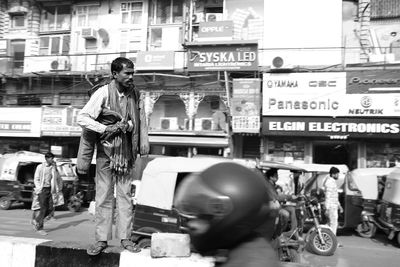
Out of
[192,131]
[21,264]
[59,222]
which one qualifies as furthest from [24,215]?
[21,264]

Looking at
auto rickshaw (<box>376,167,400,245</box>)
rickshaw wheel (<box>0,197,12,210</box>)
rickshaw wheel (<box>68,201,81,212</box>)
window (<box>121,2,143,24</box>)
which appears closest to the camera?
auto rickshaw (<box>376,167,400,245</box>)

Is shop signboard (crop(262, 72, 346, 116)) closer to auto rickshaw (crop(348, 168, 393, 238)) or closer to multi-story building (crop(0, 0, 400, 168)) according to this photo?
multi-story building (crop(0, 0, 400, 168))

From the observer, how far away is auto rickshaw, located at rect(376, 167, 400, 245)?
9.85 meters

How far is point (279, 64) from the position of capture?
18047 mm

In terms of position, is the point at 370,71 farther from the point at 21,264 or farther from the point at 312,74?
the point at 21,264

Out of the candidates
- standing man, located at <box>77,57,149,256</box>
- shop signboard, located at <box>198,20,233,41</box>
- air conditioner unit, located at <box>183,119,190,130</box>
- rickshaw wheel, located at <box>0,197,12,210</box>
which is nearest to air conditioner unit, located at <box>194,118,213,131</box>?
air conditioner unit, located at <box>183,119,190,130</box>

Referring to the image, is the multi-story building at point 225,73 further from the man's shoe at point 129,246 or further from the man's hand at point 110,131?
the man's shoe at point 129,246

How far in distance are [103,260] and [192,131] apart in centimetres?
1598

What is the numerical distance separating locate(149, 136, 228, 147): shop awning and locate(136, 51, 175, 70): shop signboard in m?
3.31

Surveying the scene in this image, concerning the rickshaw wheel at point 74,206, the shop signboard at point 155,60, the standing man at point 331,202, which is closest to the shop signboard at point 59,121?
the shop signboard at point 155,60

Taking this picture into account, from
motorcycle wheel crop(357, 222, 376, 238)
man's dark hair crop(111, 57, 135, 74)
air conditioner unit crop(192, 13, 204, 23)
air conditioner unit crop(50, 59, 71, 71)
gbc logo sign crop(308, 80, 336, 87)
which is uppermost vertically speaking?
air conditioner unit crop(192, 13, 204, 23)

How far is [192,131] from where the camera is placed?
63.1ft

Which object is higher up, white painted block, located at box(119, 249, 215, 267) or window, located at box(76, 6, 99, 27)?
window, located at box(76, 6, 99, 27)

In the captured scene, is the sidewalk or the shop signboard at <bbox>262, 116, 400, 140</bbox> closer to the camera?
the sidewalk
